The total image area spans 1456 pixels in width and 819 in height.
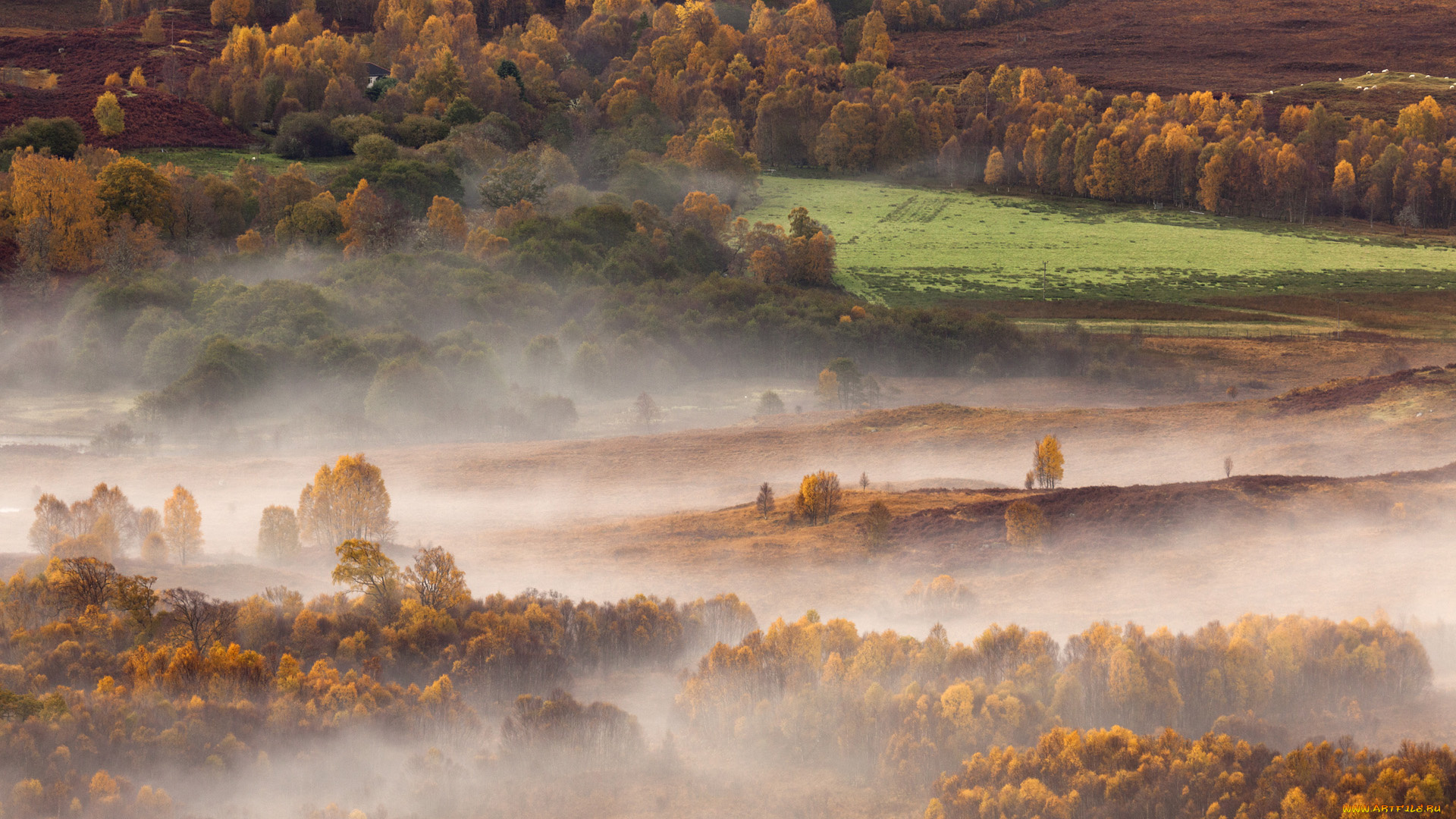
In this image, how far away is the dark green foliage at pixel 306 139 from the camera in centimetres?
11838

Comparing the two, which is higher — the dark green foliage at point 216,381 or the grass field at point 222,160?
the grass field at point 222,160

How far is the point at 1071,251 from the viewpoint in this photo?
114625mm

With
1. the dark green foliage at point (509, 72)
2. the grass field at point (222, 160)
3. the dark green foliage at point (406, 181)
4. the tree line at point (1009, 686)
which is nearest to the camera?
the tree line at point (1009, 686)

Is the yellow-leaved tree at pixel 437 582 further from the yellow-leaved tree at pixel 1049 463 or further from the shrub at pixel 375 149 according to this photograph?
the shrub at pixel 375 149

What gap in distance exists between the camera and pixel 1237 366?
75375 mm

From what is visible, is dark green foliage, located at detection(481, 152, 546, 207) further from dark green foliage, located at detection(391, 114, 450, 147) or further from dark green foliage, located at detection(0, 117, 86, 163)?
dark green foliage, located at detection(0, 117, 86, 163)

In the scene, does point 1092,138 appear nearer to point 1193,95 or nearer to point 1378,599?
point 1193,95

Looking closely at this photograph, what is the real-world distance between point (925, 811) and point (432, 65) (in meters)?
134

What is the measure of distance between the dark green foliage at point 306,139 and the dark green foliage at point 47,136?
19.1m

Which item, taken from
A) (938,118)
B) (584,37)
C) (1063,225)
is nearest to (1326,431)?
(1063,225)

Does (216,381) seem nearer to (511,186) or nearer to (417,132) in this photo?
(511,186)

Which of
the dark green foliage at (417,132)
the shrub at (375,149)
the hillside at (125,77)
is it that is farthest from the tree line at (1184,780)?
the dark green foliage at (417,132)

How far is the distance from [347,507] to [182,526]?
4.57 m

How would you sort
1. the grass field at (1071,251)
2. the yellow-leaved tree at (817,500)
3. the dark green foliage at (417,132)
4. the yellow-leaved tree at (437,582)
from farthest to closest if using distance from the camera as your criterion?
the dark green foliage at (417,132), the grass field at (1071,251), the yellow-leaved tree at (817,500), the yellow-leaved tree at (437,582)
